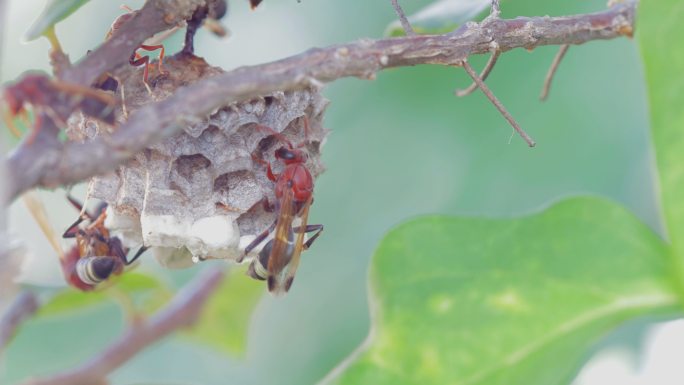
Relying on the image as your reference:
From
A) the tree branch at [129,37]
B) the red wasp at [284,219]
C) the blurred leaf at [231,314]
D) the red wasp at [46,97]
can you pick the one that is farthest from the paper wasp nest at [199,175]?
the blurred leaf at [231,314]

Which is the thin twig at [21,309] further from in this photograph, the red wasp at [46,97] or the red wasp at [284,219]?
the red wasp at [46,97]

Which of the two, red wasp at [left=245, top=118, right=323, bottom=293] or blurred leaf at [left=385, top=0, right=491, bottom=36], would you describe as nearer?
red wasp at [left=245, top=118, right=323, bottom=293]

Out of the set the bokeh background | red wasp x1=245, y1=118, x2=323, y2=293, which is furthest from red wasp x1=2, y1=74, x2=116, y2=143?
the bokeh background

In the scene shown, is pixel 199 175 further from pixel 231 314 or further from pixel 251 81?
pixel 231 314

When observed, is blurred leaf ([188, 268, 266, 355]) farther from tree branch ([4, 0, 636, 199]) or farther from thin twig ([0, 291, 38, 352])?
tree branch ([4, 0, 636, 199])

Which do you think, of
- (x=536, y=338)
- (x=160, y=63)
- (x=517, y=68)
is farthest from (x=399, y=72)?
(x=536, y=338)
